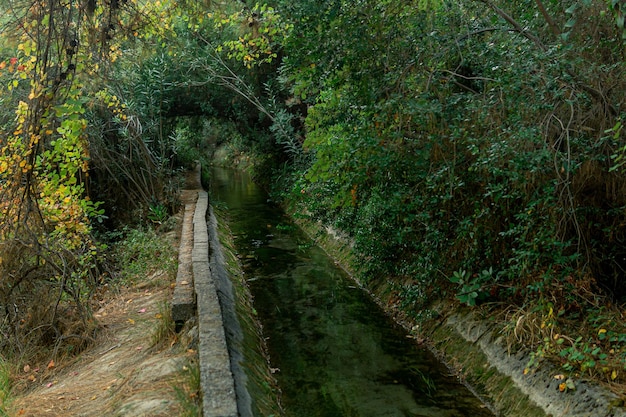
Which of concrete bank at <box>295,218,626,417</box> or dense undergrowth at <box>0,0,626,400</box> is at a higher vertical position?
dense undergrowth at <box>0,0,626,400</box>

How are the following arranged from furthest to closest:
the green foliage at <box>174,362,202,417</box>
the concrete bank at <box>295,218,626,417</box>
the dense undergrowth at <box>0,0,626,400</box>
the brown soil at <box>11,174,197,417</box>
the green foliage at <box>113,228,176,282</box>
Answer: the green foliage at <box>113,228,176,282</box>, the dense undergrowth at <box>0,0,626,400</box>, the brown soil at <box>11,174,197,417</box>, the concrete bank at <box>295,218,626,417</box>, the green foliage at <box>174,362,202,417</box>

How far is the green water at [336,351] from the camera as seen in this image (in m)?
6.09

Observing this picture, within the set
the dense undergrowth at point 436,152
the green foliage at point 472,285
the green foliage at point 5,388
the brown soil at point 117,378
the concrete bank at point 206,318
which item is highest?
the dense undergrowth at point 436,152

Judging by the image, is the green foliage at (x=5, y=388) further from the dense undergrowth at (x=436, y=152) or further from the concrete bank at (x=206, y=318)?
the concrete bank at (x=206, y=318)

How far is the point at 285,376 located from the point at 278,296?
10.1ft

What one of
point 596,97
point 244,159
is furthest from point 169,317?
point 244,159

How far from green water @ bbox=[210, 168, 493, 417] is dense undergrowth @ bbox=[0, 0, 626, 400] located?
694 mm

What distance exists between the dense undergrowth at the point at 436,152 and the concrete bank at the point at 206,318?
4.36 feet

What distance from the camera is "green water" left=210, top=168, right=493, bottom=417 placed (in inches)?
240

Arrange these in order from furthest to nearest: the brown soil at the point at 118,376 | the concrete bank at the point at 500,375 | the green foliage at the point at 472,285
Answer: the green foliage at the point at 472,285, the brown soil at the point at 118,376, the concrete bank at the point at 500,375

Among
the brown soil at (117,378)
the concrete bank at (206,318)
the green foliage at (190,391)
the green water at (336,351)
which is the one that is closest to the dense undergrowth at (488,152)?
the green water at (336,351)

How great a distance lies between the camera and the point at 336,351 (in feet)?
24.7

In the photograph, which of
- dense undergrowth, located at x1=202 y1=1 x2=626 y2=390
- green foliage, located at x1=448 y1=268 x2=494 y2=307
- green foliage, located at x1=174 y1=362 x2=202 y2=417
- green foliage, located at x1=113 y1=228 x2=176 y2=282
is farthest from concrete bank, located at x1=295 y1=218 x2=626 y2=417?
green foliage, located at x1=113 y1=228 x2=176 y2=282

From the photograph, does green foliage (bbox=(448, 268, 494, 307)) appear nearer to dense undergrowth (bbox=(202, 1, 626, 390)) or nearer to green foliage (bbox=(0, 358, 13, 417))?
dense undergrowth (bbox=(202, 1, 626, 390))
